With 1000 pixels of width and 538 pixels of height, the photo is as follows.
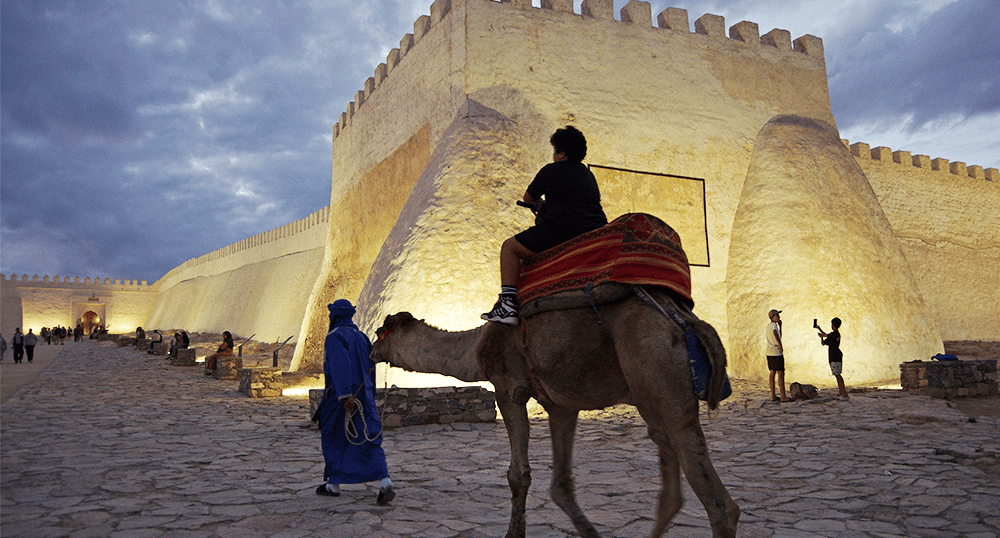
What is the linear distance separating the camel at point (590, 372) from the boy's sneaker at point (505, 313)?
8cm

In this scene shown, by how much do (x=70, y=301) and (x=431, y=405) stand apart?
55280 millimetres

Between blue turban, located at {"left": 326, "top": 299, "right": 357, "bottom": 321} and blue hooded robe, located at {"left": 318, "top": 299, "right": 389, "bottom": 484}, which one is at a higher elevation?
blue turban, located at {"left": 326, "top": 299, "right": 357, "bottom": 321}

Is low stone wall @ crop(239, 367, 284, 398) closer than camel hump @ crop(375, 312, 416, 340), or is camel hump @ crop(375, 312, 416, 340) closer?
camel hump @ crop(375, 312, 416, 340)

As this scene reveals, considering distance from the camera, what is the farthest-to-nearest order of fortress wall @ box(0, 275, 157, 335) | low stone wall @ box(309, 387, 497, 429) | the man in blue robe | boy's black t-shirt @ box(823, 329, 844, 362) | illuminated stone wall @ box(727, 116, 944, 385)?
fortress wall @ box(0, 275, 157, 335), illuminated stone wall @ box(727, 116, 944, 385), boy's black t-shirt @ box(823, 329, 844, 362), low stone wall @ box(309, 387, 497, 429), the man in blue robe

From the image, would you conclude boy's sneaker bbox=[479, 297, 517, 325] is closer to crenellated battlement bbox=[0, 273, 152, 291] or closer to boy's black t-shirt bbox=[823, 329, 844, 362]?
boy's black t-shirt bbox=[823, 329, 844, 362]

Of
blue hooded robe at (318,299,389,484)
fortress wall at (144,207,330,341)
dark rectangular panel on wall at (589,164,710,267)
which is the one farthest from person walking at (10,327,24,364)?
blue hooded robe at (318,299,389,484)

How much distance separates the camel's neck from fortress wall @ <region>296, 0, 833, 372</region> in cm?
438

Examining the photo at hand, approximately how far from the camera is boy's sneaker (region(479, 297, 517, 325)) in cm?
334

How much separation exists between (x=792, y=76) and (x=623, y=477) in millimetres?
11410

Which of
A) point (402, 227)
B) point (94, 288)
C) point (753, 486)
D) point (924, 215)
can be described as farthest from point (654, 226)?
point (94, 288)

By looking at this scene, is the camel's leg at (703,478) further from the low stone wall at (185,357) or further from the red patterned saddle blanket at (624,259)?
the low stone wall at (185,357)

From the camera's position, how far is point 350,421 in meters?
4.48

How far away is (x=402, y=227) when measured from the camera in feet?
31.9

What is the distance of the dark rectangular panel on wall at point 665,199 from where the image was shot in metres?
10.7
